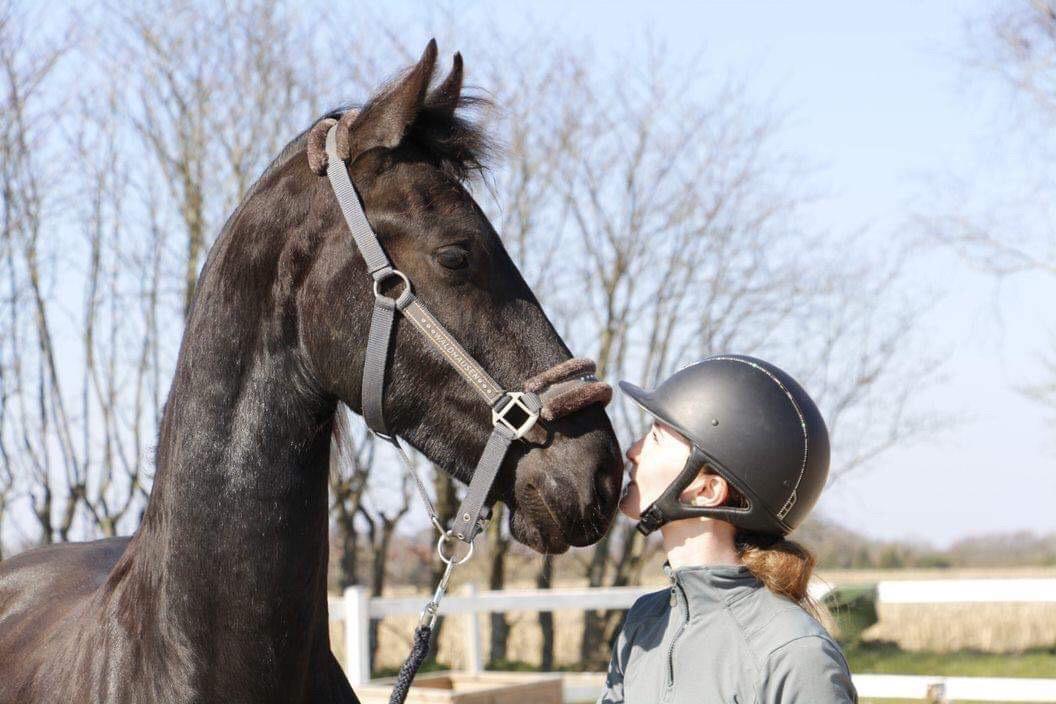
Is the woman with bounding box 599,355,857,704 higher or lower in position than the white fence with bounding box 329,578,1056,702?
higher

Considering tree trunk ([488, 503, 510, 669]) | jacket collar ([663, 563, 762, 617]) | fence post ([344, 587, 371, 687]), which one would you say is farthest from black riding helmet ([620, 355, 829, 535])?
tree trunk ([488, 503, 510, 669])

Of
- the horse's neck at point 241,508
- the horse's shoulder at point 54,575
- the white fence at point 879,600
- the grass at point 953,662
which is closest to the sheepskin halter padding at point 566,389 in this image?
the horse's neck at point 241,508

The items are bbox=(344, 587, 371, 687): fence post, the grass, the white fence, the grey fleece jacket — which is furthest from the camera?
the grass

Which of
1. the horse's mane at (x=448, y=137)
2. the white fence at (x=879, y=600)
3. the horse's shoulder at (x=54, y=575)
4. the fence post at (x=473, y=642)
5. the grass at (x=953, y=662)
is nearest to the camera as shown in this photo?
the horse's mane at (x=448, y=137)

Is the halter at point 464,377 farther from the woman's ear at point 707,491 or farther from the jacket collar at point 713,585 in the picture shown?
the jacket collar at point 713,585

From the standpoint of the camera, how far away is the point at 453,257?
223 cm

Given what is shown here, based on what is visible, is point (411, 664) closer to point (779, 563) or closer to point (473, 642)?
point (779, 563)

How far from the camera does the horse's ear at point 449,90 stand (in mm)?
2393

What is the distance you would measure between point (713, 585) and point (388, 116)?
1.18 m

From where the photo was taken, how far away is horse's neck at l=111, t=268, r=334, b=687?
2.16 metres

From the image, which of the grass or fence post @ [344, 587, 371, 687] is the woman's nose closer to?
fence post @ [344, 587, 371, 687]

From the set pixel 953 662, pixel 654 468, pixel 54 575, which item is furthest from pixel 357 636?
pixel 953 662

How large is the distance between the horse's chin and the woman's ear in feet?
0.85

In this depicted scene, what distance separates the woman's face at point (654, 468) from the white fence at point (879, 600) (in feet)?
10.3
